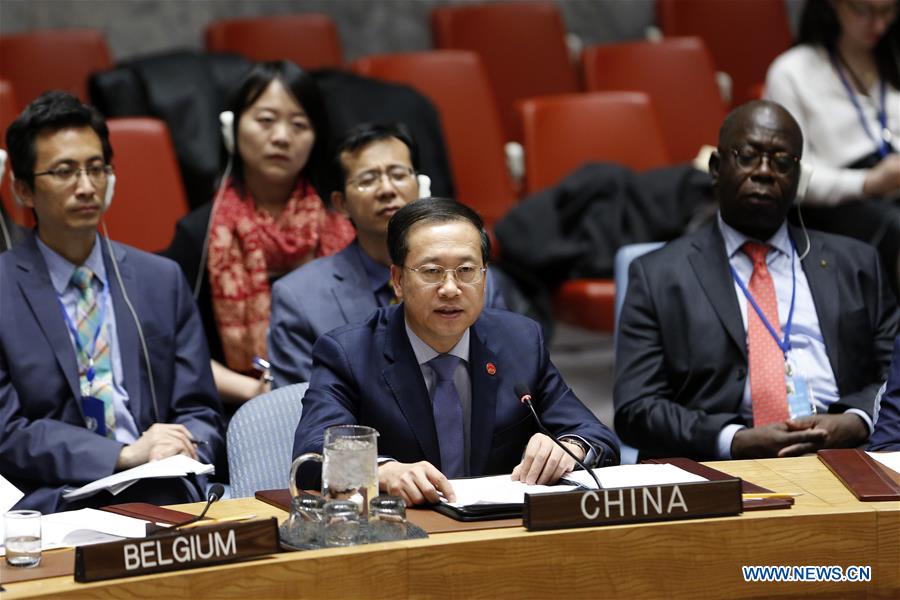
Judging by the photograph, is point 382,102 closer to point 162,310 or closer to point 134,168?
point 134,168

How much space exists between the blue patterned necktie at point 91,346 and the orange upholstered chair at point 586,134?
1.91m

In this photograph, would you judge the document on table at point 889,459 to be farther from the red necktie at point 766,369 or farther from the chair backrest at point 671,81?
the chair backrest at point 671,81

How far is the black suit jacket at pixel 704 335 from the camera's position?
117 inches

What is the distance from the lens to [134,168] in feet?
12.7

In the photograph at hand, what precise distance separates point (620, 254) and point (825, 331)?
0.48 meters

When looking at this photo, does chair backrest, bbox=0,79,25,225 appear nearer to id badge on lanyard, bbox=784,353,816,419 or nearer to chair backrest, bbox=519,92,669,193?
chair backrest, bbox=519,92,669,193

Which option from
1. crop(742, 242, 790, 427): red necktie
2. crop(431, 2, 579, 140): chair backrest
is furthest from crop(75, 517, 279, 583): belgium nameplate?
crop(431, 2, 579, 140): chair backrest

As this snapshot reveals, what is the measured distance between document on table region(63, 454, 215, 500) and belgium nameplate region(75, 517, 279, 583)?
0.56 meters

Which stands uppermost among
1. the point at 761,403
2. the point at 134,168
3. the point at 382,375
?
the point at 134,168

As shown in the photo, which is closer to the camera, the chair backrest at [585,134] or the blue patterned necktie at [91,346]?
the blue patterned necktie at [91,346]

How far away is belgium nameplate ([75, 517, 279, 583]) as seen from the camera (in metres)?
1.82

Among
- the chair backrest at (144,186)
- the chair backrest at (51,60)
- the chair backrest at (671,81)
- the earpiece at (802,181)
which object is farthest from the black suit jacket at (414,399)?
the chair backrest at (671,81)

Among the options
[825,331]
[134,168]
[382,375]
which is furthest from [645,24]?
[382,375]

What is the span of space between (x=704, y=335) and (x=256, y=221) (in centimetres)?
113
